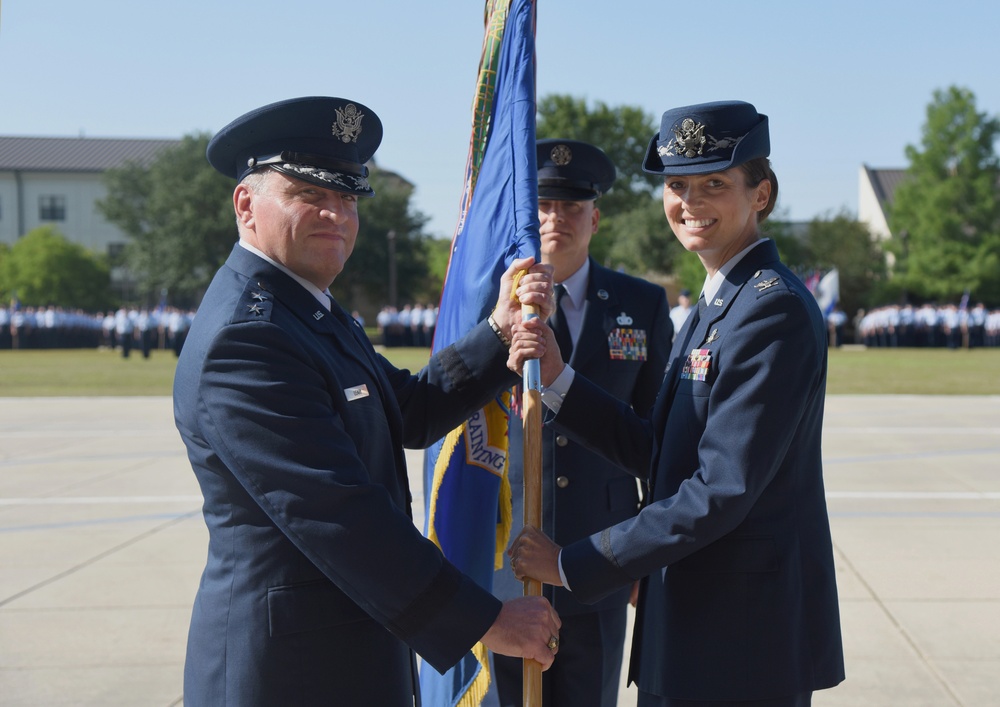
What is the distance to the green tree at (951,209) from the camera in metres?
56.1

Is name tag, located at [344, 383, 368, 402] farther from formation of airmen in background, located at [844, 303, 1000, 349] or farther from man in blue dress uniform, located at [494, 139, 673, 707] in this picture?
formation of airmen in background, located at [844, 303, 1000, 349]

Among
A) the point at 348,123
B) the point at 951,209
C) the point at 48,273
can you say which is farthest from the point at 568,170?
the point at 48,273

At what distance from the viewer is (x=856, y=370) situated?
27.2 metres

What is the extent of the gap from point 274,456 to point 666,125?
4.64 feet

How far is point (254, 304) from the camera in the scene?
2.49 m

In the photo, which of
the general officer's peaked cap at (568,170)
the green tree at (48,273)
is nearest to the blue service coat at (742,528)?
the general officer's peaked cap at (568,170)

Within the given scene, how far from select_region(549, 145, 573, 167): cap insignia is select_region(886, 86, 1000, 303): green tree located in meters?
56.7

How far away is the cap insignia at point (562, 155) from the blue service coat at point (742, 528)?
1.58 meters

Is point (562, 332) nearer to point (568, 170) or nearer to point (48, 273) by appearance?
point (568, 170)

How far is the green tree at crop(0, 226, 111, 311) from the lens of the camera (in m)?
65.2

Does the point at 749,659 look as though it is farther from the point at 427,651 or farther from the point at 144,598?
the point at 144,598

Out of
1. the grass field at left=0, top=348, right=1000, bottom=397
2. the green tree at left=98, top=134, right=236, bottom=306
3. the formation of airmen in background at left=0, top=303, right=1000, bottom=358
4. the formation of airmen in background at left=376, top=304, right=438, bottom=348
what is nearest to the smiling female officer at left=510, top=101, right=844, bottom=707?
the grass field at left=0, top=348, right=1000, bottom=397

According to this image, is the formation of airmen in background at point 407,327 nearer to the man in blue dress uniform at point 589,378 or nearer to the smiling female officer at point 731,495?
the man in blue dress uniform at point 589,378

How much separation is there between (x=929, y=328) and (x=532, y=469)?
47.4 metres
